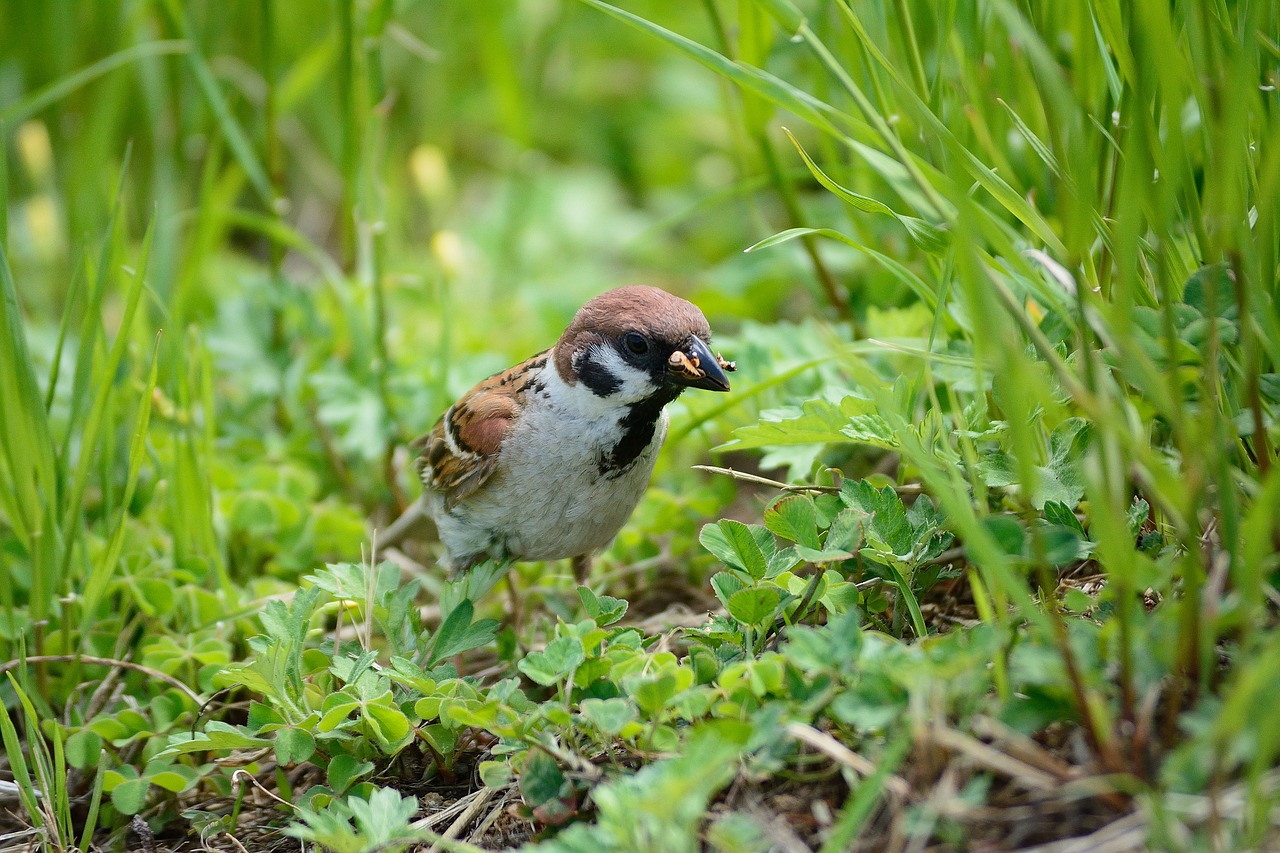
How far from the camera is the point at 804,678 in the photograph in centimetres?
188

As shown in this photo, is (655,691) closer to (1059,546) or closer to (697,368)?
(1059,546)

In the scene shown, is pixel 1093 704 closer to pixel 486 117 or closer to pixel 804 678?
pixel 804 678

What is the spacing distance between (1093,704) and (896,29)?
76.0 inches

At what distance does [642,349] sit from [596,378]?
162mm

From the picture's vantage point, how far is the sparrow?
2578 millimetres

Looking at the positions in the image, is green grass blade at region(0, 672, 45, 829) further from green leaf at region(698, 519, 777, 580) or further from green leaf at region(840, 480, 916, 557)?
Result: green leaf at region(840, 480, 916, 557)

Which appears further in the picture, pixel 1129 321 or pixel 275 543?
pixel 275 543

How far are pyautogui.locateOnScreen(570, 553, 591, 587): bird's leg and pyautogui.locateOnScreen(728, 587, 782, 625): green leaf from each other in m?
1.06

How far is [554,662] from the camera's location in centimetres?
203

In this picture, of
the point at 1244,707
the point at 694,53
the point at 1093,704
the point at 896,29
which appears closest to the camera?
the point at 1244,707

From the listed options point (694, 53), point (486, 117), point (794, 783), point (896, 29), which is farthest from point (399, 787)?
point (486, 117)

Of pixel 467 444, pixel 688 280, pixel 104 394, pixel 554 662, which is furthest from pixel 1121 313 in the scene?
pixel 688 280

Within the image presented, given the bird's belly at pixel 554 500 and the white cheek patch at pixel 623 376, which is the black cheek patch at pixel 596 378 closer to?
the white cheek patch at pixel 623 376

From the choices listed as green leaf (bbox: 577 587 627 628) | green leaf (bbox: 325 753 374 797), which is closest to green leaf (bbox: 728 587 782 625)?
green leaf (bbox: 577 587 627 628)
